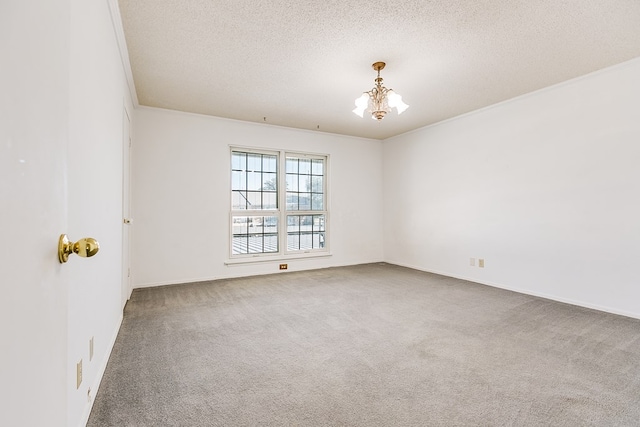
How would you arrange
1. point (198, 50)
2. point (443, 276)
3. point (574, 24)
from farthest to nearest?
point (443, 276), point (198, 50), point (574, 24)

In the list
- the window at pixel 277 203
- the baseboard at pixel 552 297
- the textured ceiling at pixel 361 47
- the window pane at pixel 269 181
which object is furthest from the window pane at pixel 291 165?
the baseboard at pixel 552 297

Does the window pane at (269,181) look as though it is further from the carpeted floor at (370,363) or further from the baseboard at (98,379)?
the baseboard at (98,379)

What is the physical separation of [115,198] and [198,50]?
1.54 metres

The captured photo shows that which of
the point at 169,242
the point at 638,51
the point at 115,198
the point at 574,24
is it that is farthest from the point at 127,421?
the point at 638,51

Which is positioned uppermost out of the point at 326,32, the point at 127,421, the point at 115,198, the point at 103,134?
the point at 326,32

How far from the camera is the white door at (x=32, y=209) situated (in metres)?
0.51

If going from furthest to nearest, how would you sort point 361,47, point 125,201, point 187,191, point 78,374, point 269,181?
1. point 269,181
2. point 187,191
3. point 125,201
4. point 361,47
5. point 78,374

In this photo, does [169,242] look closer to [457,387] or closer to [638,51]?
[457,387]

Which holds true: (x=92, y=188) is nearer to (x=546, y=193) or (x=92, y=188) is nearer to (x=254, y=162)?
(x=254, y=162)

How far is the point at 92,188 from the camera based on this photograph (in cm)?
182

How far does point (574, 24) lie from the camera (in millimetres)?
2477

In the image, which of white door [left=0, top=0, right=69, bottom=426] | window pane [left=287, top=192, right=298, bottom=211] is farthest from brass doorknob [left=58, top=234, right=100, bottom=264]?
window pane [left=287, top=192, right=298, bottom=211]

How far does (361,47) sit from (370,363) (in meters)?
2.65

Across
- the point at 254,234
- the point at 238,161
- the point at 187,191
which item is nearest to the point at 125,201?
the point at 187,191
